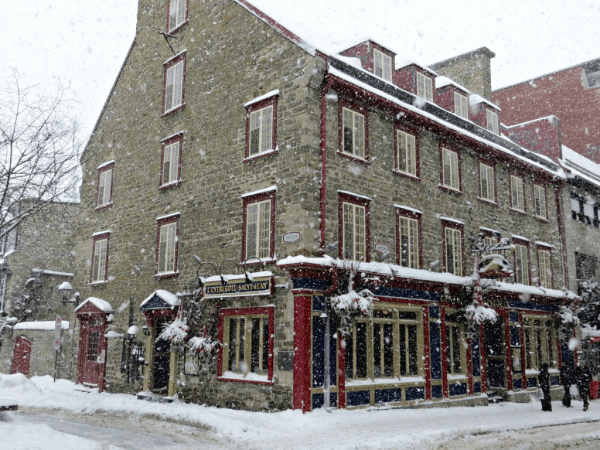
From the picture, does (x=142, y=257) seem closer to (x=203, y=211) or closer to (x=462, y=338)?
(x=203, y=211)

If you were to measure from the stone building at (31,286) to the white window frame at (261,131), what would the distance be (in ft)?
43.3

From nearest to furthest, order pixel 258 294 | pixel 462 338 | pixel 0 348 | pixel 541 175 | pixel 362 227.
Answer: pixel 258 294 → pixel 362 227 → pixel 462 338 → pixel 541 175 → pixel 0 348

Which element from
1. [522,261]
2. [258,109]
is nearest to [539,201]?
[522,261]

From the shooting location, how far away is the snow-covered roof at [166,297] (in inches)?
Result: 686

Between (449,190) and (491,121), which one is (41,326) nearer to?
(449,190)

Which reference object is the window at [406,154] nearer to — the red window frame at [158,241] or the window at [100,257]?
the red window frame at [158,241]

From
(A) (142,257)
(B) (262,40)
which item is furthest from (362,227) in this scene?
(A) (142,257)

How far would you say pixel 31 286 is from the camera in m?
30.1

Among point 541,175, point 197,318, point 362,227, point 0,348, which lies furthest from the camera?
point 0,348

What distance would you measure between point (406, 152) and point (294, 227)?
5.18m

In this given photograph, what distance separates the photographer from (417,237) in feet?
57.1

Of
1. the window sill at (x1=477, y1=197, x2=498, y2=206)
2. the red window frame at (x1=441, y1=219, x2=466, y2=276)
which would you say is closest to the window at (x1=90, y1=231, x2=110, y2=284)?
the red window frame at (x1=441, y1=219, x2=466, y2=276)

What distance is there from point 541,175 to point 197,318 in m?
15.5

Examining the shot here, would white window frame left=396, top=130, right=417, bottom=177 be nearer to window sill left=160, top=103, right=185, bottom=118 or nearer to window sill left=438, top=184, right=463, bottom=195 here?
window sill left=438, top=184, right=463, bottom=195
